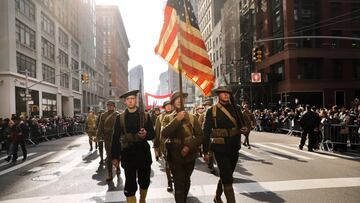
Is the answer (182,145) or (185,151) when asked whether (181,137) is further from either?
(185,151)

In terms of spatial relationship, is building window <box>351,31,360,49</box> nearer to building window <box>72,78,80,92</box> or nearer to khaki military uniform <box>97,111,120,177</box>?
khaki military uniform <box>97,111,120,177</box>

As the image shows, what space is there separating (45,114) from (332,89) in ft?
110

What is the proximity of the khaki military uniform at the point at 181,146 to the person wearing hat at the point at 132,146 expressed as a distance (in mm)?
361

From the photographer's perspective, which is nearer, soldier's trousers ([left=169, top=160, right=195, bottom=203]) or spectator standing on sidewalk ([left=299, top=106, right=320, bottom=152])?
soldier's trousers ([left=169, top=160, right=195, bottom=203])

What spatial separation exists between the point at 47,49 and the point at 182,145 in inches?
1811

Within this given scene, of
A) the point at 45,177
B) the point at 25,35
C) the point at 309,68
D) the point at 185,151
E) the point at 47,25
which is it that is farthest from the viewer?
the point at 47,25

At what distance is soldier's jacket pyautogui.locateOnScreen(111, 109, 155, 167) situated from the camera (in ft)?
18.8

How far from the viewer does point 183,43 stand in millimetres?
6602

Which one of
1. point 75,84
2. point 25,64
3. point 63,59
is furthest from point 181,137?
point 75,84

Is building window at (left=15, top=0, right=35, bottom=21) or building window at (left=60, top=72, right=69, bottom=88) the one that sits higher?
building window at (left=15, top=0, right=35, bottom=21)

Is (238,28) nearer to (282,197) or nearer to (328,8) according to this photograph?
(328,8)

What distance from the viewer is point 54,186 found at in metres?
8.95

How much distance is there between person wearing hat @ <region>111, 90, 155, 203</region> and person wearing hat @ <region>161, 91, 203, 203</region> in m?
0.36

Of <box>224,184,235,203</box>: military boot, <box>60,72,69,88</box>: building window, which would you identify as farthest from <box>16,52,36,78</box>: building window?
<box>224,184,235,203</box>: military boot
